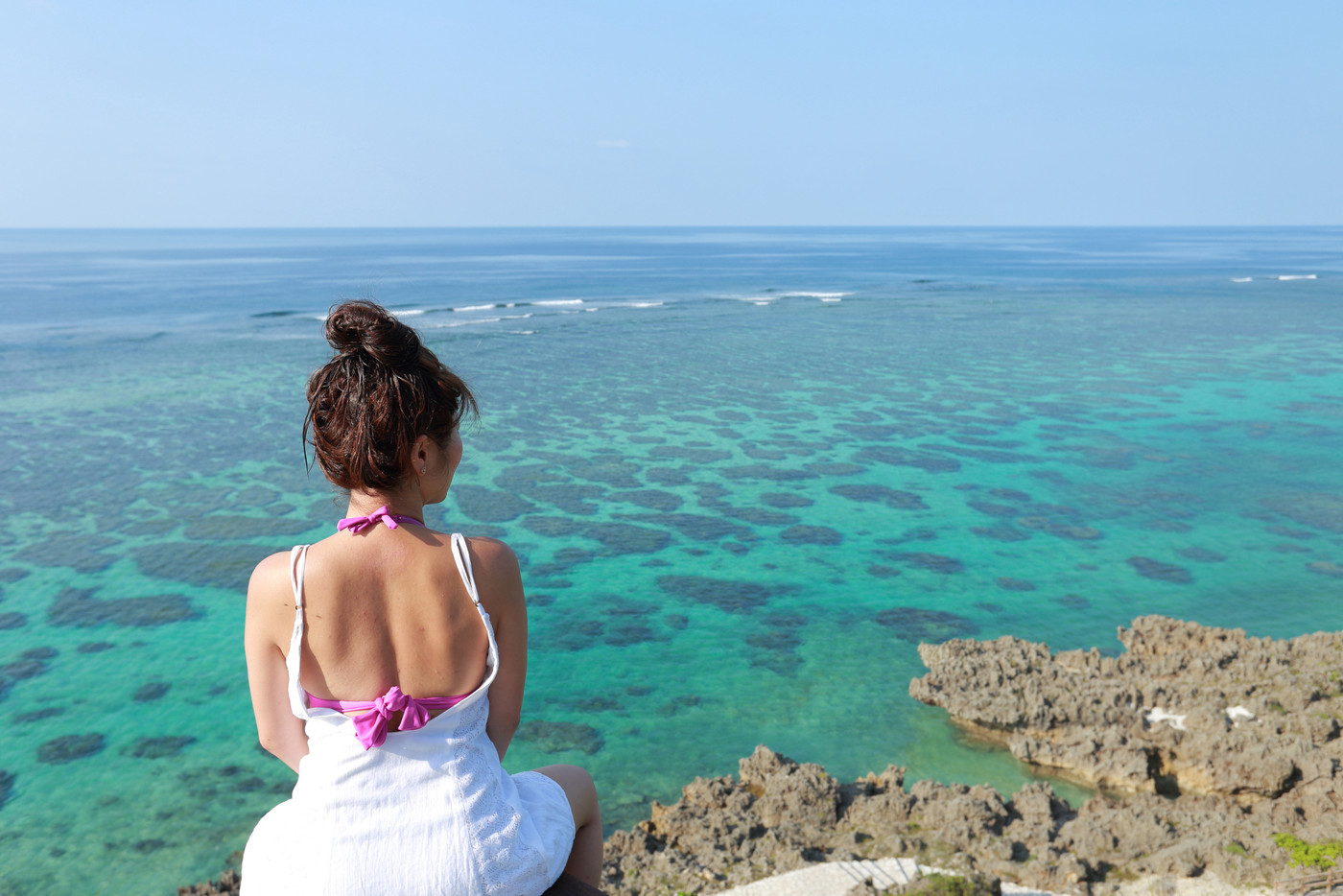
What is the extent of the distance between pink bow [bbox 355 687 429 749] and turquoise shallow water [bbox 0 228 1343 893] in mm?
1520

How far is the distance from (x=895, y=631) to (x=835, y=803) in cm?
Answer: 533

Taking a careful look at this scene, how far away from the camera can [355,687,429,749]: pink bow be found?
92.0 inches

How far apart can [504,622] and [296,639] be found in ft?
1.81

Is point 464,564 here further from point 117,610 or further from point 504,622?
point 117,610

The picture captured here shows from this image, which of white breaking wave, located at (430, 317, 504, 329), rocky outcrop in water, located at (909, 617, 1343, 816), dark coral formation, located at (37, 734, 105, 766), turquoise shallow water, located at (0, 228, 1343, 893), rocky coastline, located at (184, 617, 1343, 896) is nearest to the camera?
rocky coastline, located at (184, 617, 1343, 896)

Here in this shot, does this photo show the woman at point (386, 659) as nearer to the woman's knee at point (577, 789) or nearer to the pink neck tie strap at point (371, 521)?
the pink neck tie strap at point (371, 521)

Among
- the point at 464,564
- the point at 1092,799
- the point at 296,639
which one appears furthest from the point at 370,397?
the point at 1092,799

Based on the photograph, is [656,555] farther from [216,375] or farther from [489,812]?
[216,375]

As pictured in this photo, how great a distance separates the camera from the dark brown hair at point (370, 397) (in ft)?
7.55

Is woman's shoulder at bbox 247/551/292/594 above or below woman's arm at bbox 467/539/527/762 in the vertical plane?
above

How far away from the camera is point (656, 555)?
49.0ft

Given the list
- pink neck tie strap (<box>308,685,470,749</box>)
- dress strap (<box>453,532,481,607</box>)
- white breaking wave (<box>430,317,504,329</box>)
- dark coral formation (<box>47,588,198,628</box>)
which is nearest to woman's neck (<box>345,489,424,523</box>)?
dress strap (<box>453,532,481,607</box>)

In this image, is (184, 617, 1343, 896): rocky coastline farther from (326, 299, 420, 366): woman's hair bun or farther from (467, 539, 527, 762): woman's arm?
(326, 299, 420, 366): woman's hair bun

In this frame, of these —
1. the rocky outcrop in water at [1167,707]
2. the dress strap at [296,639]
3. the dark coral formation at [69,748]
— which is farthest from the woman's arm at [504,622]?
the dark coral formation at [69,748]
